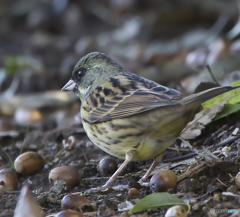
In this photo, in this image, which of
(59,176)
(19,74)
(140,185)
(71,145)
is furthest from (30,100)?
(140,185)

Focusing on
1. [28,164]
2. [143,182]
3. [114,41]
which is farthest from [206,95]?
[114,41]

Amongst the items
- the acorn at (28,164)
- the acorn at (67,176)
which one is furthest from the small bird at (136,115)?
the acorn at (28,164)

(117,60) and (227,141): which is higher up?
(117,60)

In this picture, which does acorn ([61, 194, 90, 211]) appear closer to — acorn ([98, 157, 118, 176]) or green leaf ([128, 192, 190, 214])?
green leaf ([128, 192, 190, 214])

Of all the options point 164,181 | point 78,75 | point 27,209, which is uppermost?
point 78,75

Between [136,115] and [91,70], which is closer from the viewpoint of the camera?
[136,115]

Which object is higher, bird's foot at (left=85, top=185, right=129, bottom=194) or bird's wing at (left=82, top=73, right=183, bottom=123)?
bird's wing at (left=82, top=73, right=183, bottom=123)

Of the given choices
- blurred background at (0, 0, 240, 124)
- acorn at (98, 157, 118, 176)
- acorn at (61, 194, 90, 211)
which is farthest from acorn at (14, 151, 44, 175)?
blurred background at (0, 0, 240, 124)

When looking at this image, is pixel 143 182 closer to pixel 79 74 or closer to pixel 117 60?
pixel 79 74
